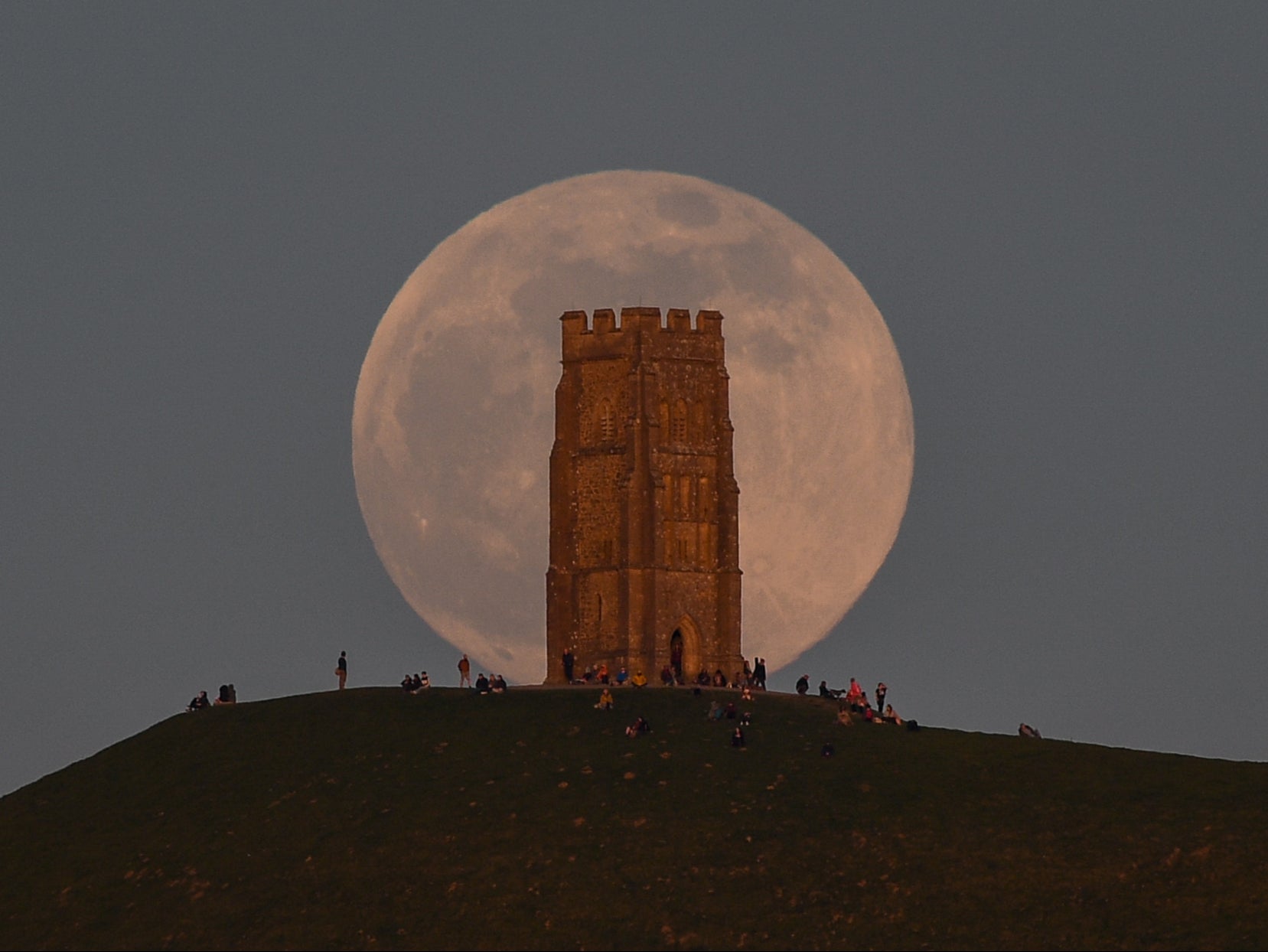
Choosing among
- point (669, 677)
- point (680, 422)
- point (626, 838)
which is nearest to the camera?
point (626, 838)

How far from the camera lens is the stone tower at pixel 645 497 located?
13062 centimetres

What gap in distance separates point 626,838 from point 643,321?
3792 cm

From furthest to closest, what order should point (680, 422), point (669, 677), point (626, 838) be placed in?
1. point (680, 422)
2. point (669, 677)
3. point (626, 838)

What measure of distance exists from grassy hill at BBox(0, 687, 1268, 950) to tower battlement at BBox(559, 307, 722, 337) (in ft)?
76.0

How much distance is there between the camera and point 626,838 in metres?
98.6

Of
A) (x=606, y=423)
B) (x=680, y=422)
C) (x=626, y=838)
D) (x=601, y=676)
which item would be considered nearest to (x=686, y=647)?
(x=601, y=676)

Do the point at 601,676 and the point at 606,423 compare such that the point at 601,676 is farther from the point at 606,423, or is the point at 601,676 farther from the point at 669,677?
the point at 606,423

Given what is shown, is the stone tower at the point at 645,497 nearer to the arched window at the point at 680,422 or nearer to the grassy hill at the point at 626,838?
the arched window at the point at 680,422

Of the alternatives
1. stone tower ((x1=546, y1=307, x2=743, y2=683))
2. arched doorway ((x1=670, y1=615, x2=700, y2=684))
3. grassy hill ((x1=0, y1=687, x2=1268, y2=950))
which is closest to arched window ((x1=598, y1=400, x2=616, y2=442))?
stone tower ((x1=546, y1=307, x2=743, y2=683))

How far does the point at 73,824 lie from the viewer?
356 feet

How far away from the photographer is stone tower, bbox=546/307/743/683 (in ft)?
429

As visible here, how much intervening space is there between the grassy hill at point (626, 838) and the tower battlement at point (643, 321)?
76.0 ft

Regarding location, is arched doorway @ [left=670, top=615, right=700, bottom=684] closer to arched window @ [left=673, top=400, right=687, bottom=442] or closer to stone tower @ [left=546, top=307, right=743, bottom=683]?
stone tower @ [left=546, top=307, right=743, bottom=683]

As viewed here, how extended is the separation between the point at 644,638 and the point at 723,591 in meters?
4.97
